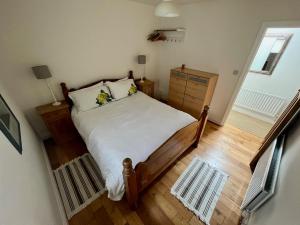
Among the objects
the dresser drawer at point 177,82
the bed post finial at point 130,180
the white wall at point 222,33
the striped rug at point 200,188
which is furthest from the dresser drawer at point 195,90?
the bed post finial at point 130,180

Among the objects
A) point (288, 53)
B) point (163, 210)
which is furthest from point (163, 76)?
point (163, 210)

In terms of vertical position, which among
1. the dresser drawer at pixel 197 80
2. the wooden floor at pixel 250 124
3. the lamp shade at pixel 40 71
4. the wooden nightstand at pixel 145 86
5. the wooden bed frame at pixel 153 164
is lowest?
the wooden floor at pixel 250 124

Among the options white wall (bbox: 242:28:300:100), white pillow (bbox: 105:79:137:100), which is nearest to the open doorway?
white wall (bbox: 242:28:300:100)

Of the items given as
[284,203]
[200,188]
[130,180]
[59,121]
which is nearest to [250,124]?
[200,188]

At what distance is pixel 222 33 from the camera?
2.43 metres

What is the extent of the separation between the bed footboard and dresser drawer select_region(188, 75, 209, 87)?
81 centimetres

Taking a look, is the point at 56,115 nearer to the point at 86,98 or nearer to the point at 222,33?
the point at 86,98

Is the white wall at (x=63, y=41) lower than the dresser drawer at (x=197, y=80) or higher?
higher

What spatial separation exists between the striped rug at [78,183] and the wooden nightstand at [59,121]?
51cm

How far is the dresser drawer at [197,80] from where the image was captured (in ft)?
8.43

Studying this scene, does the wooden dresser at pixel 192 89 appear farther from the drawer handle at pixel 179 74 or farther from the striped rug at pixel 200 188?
the striped rug at pixel 200 188

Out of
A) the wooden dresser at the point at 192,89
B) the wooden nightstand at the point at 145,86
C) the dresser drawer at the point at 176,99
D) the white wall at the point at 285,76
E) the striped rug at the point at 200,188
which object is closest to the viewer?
the striped rug at the point at 200,188

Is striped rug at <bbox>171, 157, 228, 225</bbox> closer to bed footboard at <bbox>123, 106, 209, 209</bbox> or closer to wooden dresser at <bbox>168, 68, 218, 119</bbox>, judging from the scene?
bed footboard at <bbox>123, 106, 209, 209</bbox>

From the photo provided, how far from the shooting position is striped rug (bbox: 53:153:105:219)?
1.62 metres
